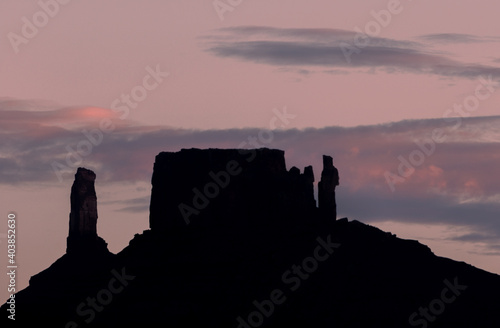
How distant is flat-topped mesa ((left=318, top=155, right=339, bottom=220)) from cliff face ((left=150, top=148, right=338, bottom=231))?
105 mm

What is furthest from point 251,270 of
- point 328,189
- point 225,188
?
point 225,188

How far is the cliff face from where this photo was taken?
18238 cm

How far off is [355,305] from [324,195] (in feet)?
68.7

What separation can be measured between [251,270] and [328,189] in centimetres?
1565

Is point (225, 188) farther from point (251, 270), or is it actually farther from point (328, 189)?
point (251, 270)

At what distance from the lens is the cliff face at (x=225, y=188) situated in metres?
182

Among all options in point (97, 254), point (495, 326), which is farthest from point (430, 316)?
point (97, 254)

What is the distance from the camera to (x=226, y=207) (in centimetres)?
18638

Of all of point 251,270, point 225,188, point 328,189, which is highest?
point 225,188

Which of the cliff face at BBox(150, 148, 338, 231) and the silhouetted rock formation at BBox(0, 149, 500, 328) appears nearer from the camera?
the silhouetted rock formation at BBox(0, 149, 500, 328)

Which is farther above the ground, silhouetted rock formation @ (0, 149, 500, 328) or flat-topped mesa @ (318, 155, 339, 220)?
flat-topped mesa @ (318, 155, 339, 220)

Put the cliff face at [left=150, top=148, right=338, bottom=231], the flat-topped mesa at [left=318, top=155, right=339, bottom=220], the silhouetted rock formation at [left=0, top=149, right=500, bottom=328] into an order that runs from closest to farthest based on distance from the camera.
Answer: the silhouetted rock formation at [left=0, top=149, right=500, bottom=328] → the flat-topped mesa at [left=318, top=155, right=339, bottom=220] → the cliff face at [left=150, top=148, right=338, bottom=231]

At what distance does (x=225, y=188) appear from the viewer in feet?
615

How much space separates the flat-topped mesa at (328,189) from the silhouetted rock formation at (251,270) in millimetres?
106
